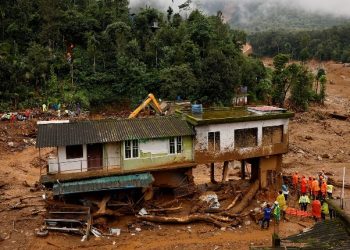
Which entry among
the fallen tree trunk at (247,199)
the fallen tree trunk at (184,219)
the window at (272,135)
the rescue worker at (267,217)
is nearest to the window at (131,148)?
the fallen tree trunk at (184,219)

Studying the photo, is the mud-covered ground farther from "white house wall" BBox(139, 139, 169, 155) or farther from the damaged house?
"white house wall" BBox(139, 139, 169, 155)

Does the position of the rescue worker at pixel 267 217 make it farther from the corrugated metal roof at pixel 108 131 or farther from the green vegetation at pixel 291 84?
the green vegetation at pixel 291 84

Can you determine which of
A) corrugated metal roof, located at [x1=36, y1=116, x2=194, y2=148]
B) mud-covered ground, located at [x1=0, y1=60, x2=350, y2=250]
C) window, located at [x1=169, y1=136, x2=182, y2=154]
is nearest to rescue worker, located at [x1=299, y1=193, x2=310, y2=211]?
mud-covered ground, located at [x1=0, y1=60, x2=350, y2=250]

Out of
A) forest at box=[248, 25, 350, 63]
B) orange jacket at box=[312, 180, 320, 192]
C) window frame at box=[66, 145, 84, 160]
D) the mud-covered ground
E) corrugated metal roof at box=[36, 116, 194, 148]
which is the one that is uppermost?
forest at box=[248, 25, 350, 63]

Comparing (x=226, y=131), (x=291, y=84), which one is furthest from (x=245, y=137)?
(x=291, y=84)

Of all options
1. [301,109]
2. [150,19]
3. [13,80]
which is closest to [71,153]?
[13,80]

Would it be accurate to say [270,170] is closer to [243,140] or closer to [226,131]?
[243,140]
